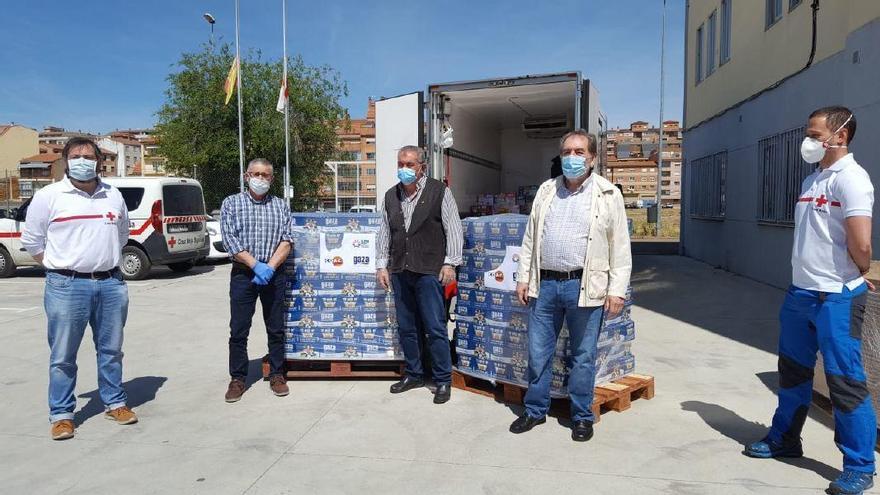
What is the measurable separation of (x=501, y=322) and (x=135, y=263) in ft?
33.8

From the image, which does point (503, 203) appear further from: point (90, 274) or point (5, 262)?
point (5, 262)

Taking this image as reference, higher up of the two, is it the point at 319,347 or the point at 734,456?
the point at 319,347

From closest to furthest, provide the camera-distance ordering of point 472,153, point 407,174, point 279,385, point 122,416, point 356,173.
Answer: point 122,416, point 407,174, point 279,385, point 472,153, point 356,173

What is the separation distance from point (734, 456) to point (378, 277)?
9.09 feet

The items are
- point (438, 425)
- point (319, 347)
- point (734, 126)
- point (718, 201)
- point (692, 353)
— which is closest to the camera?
point (438, 425)

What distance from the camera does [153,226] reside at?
12.3 m

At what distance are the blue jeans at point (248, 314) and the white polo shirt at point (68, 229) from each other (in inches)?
A: 38.5

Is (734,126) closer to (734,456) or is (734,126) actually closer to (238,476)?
(734,456)

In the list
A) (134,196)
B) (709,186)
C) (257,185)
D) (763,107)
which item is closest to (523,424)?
(257,185)

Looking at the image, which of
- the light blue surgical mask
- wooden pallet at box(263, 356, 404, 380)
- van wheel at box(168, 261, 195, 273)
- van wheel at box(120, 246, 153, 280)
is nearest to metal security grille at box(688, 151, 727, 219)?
wooden pallet at box(263, 356, 404, 380)

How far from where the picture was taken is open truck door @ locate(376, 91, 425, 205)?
8.28 m

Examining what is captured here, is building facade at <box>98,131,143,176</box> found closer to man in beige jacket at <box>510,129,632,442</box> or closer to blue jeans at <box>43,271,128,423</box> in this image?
blue jeans at <box>43,271,128,423</box>

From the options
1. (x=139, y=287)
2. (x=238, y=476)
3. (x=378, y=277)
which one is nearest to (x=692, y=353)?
(x=378, y=277)

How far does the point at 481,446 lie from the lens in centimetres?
398
